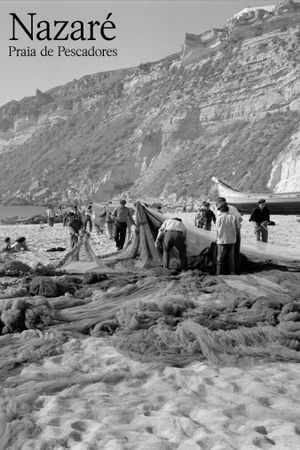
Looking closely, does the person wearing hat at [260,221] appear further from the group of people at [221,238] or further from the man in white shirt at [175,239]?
the man in white shirt at [175,239]

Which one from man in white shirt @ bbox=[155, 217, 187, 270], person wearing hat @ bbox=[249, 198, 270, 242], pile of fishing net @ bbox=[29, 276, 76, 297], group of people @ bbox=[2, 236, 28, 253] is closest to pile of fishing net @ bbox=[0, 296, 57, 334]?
pile of fishing net @ bbox=[29, 276, 76, 297]

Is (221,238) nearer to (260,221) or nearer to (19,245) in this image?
(260,221)

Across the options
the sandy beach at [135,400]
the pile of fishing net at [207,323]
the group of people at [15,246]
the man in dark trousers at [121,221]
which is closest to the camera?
the sandy beach at [135,400]

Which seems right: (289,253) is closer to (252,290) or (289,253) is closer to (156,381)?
(252,290)

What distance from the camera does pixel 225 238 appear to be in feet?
27.1

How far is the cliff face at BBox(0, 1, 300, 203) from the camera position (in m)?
58.4

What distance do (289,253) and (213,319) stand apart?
3565 mm

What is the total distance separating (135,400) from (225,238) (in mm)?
4667

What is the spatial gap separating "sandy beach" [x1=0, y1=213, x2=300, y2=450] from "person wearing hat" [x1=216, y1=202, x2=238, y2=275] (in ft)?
11.4

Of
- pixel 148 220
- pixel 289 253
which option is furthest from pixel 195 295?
pixel 148 220

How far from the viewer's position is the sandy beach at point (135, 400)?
3400 mm

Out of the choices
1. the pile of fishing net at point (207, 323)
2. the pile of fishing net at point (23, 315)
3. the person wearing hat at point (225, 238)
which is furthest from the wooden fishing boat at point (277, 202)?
the pile of fishing net at point (23, 315)

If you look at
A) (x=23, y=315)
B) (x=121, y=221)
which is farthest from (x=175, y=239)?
(x=23, y=315)

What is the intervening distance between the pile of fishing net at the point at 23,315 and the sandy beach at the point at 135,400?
0.71 ft
